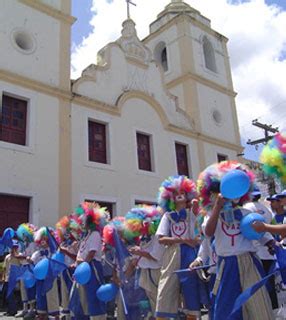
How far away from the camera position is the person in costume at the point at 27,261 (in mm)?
7867

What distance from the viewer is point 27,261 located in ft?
25.2

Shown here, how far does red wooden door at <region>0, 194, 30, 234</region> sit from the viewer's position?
10461 millimetres

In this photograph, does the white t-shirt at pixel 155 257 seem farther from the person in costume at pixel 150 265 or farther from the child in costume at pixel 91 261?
the child in costume at pixel 91 261

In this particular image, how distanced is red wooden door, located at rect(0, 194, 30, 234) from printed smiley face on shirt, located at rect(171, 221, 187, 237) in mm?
7060

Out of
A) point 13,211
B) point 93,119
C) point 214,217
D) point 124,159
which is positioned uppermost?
point 93,119

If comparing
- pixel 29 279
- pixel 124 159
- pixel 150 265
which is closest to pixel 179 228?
pixel 150 265

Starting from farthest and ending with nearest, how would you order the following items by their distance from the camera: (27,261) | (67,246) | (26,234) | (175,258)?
(26,234) < (27,261) < (67,246) < (175,258)

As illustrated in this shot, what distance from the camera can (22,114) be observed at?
1170 centimetres

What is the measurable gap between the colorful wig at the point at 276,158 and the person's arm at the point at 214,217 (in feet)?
1.69

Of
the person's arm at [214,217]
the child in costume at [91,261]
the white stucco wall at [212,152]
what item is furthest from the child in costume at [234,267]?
the white stucco wall at [212,152]

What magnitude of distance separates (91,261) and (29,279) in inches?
99.5

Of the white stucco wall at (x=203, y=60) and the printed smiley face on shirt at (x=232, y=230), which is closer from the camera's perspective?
the printed smiley face on shirt at (x=232, y=230)

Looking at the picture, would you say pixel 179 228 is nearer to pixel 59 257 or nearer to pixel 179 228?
pixel 179 228

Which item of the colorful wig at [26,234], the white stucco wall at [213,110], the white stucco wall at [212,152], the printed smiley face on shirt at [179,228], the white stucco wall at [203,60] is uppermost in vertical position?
the white stucco wall at [203,60]
